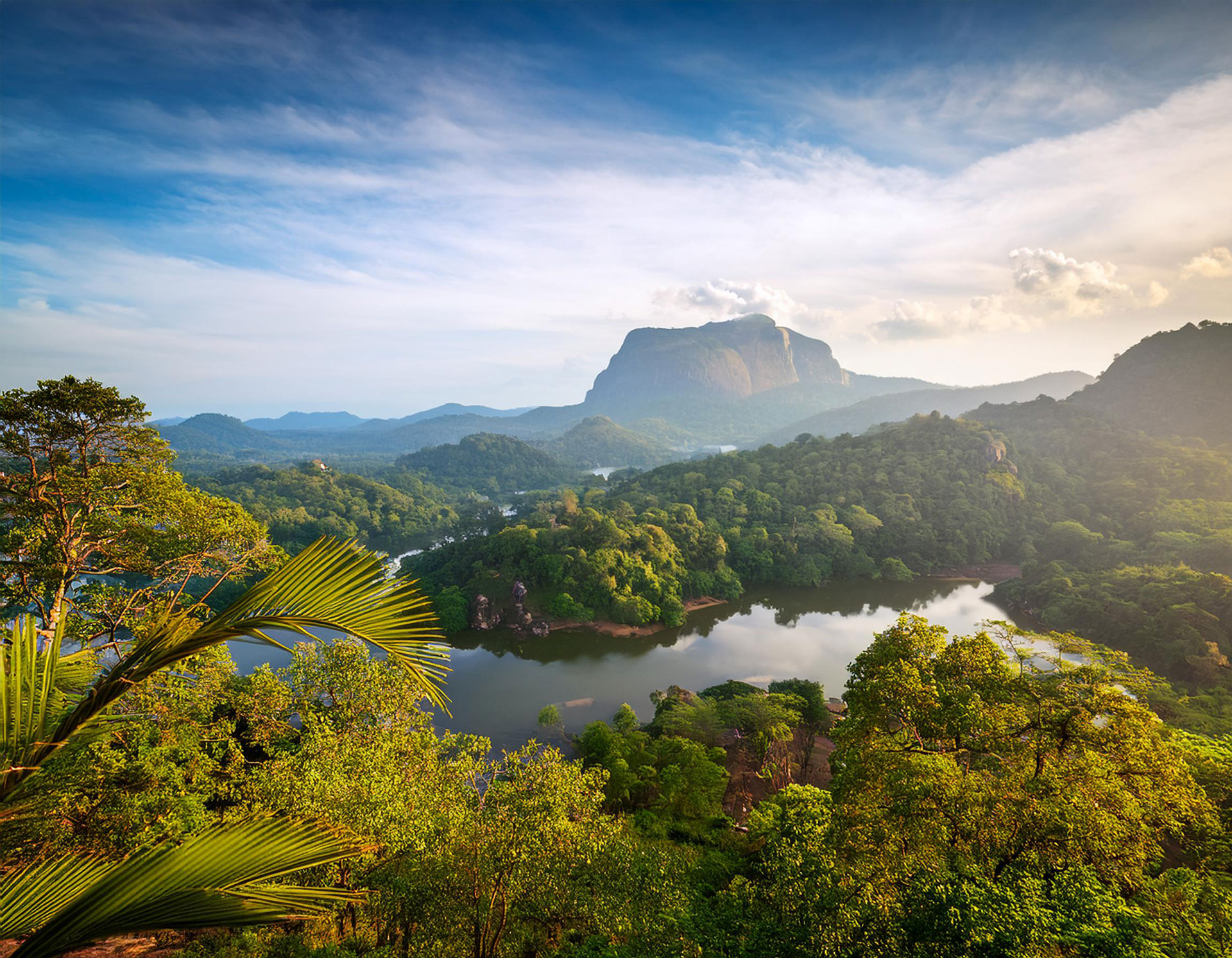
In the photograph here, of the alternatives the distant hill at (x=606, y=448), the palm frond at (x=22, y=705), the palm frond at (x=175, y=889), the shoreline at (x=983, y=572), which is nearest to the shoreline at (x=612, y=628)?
the shoreline at (x=983, y=572)

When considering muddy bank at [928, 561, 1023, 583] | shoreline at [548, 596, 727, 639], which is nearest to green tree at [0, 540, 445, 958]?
shoreline at [548, 596, 727, 639]

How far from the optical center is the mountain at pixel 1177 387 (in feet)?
181

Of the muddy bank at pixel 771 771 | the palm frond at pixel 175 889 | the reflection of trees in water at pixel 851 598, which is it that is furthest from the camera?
the reflection of trees in water at pixel 851 598

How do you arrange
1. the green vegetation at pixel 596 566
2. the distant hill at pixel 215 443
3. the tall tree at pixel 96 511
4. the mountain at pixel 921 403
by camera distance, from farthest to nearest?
the distant hill at pixel 215 443 < the mountain at pixel 921 403 < the green vegetation at pixel 596 566 < the tall tree at pixel 96 511

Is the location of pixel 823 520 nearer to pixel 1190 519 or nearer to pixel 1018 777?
pixel 1190 519

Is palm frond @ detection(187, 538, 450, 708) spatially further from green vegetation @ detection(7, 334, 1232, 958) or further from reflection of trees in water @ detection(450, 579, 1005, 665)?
reflection of trees in water @ detection(450, 579, 1005, 665)

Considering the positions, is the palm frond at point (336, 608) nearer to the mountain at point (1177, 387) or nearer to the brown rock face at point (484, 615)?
the brown rock face at point (484, 615)

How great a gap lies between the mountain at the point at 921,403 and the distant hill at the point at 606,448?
32.6 m

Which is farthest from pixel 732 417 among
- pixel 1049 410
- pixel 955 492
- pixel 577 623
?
pixel 577 623

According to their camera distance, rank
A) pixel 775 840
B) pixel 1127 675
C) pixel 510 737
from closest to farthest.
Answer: pixel 775 840 → pixel 1127 675 → pixel 510 737

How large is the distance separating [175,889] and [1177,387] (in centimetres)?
8952

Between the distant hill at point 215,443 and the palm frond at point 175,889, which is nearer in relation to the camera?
the palm frond at point 175,889

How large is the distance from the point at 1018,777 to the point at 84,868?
9267 millimetres

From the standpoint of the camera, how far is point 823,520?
4028 cm
